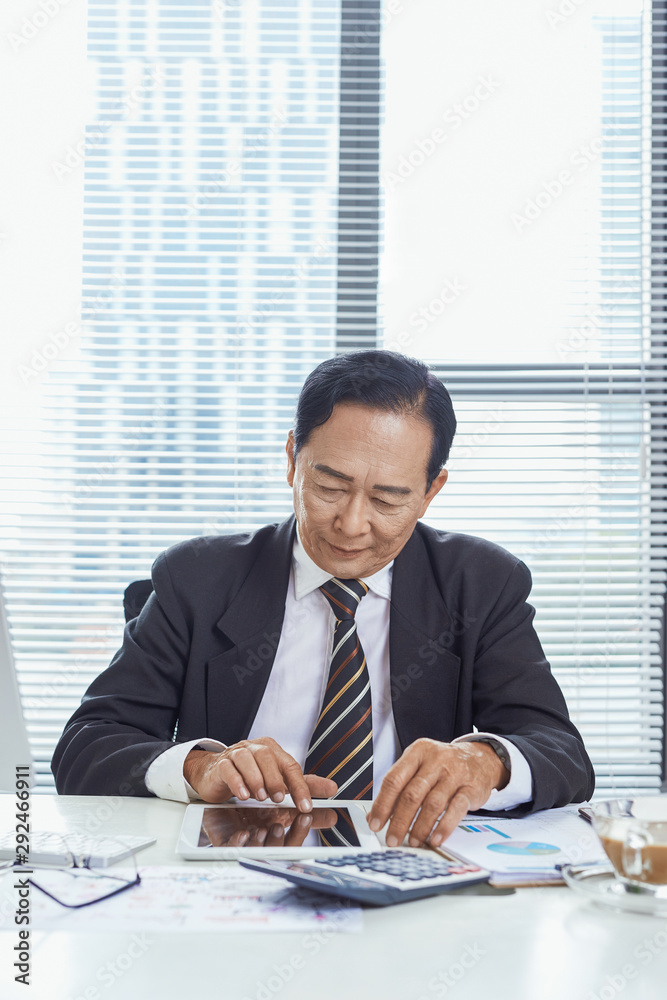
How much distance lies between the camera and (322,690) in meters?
1.60

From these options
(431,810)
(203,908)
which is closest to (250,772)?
(431,810)

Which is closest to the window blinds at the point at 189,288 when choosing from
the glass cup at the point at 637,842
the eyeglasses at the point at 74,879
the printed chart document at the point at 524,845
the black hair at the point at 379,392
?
the black hair at the point at 379,392

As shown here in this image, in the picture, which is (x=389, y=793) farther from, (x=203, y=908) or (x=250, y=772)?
(x=203, y=908)

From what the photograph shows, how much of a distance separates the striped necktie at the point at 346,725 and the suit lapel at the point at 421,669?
0.09 m

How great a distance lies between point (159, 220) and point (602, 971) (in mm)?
2484

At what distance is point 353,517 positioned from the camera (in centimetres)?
146

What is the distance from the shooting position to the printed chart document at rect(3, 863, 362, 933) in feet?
2.34

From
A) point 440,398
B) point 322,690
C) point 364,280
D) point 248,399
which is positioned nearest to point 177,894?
point 322,690

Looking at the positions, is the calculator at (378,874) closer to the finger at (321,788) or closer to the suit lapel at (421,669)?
the finger at (321,788)

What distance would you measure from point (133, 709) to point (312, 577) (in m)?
0.40

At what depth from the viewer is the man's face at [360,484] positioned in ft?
4.85

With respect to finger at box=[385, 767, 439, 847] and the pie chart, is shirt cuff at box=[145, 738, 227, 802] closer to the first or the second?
finger at box=[385, 767, 439, 847]

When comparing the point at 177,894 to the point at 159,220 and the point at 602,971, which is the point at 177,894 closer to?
the point at 602,971

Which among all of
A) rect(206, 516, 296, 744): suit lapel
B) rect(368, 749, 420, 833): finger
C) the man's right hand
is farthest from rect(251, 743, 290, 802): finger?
rect(206, 516, 296, 744): suit lapel
